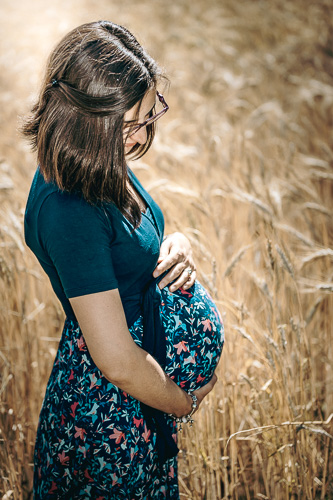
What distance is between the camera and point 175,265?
1.20 metres

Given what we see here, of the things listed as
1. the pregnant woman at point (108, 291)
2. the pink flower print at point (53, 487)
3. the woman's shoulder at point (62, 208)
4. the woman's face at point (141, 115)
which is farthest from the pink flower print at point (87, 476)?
the woman's face at point (141, 115)

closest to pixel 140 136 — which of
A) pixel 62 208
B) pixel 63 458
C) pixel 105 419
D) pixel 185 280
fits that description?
pixel 62 208

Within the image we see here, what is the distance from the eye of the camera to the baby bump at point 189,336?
112 centimetres

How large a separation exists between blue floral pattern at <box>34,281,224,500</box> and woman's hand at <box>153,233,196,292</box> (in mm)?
28

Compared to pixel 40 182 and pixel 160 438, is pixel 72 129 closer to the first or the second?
pixel 40 182

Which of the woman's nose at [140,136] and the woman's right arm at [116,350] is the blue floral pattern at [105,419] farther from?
the woman's nose at [140,136]

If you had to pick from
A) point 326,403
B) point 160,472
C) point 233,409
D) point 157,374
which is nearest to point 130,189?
point 157,374

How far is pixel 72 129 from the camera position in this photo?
942 millimetres

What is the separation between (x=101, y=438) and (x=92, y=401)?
9cm

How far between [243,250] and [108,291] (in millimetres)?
894

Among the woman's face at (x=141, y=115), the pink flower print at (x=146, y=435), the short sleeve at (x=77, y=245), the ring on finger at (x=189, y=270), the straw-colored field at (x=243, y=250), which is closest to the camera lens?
the short sleeve at (x=77, y=245)

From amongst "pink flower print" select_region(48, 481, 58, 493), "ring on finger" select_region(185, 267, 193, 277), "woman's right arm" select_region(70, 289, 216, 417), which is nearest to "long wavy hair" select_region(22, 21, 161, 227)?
"woman's right arm" select_region(70, 289, 216, 417)

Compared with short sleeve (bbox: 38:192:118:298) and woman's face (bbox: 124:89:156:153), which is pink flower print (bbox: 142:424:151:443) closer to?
short sleeve (bbox: 38:192:118:298)

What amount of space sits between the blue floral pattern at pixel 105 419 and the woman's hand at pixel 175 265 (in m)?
0.03
